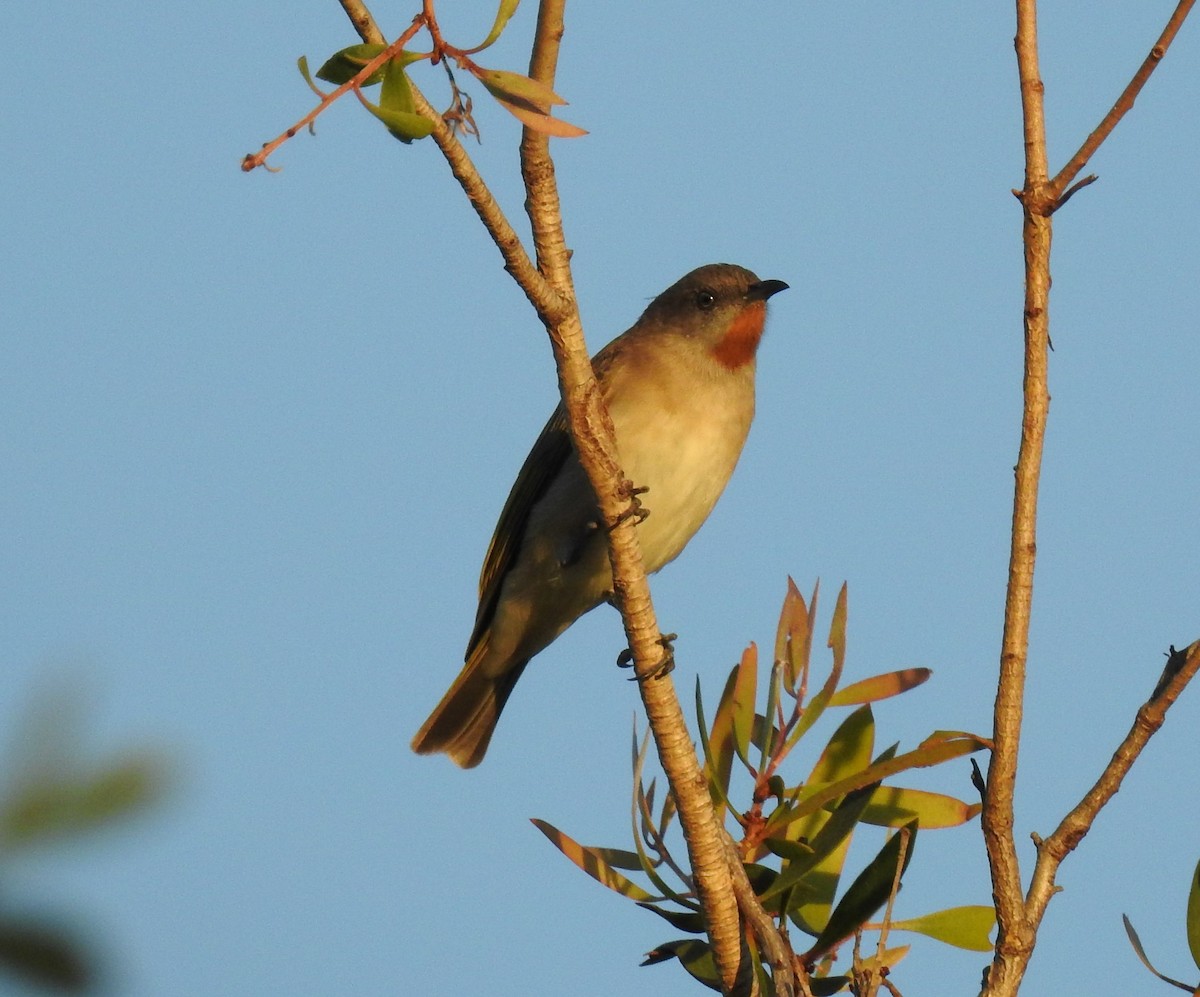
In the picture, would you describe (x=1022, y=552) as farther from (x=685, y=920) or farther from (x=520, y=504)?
(x=520, y=504)

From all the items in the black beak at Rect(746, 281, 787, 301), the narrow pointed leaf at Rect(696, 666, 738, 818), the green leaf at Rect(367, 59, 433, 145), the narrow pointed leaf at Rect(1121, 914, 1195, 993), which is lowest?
the narrow pointed leaf at Rect(1121, 914, 1195, 993)

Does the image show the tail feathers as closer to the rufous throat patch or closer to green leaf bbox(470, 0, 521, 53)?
the rufous throat patch

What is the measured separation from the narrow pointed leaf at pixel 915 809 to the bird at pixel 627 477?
9.45ft

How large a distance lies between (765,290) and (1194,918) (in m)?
5.15

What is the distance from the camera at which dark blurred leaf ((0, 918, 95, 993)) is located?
0.69 m

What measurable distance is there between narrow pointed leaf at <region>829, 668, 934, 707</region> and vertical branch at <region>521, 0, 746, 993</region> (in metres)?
0.41

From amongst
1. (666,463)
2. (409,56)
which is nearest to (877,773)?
(409,56)

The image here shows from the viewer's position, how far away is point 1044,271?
306cm

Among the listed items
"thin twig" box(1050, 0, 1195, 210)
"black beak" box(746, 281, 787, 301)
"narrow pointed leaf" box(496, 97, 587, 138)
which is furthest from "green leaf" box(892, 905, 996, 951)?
"black beak" box(746, 281, 787, 301)

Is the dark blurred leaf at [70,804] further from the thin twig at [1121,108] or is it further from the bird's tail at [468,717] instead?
the bird's tail at [468,717]

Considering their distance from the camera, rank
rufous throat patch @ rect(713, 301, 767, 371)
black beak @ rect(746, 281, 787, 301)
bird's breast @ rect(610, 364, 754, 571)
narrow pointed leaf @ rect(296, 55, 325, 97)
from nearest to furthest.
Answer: narrow pointed leaf @ rect(296, 55, 325, 97)
bird's breast @ rect(610, 364, 754, 571)
rufous throat patch @ rect(713, 301, 767, 371)
black beak @ rect(746, 281, 787, 301)

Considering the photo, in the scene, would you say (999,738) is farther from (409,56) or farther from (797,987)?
(409,56)

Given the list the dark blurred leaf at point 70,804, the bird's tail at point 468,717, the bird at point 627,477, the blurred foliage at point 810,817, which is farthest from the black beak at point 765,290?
the dark blurred leaf at point 70,804

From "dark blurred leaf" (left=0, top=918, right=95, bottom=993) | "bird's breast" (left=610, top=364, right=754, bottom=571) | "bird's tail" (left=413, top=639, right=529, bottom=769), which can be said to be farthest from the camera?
"bird's tail" (left=413, top=639, right=529, bottom=769)
